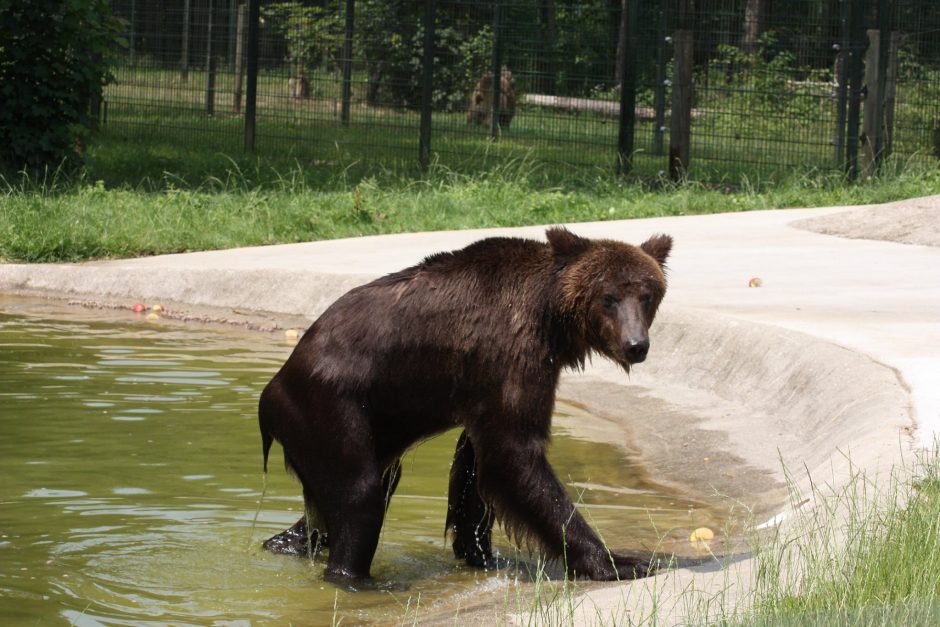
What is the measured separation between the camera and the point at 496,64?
689 inches

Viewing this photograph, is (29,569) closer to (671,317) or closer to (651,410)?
(651,410)

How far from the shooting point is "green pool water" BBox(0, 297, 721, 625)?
527 cm

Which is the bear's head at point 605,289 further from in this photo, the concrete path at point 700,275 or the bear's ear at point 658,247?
the concrete path at point 700,275

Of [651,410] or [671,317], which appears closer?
[651,410]

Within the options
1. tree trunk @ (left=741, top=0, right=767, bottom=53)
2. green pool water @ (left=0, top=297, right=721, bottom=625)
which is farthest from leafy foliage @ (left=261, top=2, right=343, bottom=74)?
green pool water @ (left=0, top=297, right=721, bottom=625)

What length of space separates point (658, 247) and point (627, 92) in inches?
462

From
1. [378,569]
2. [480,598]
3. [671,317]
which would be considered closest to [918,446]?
[480,598]

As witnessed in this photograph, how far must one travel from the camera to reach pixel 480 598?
530 centimetres

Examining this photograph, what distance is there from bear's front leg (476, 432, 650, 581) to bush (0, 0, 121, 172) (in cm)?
1112

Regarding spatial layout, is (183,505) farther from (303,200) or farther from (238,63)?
(238,63)

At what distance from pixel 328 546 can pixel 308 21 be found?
14302mm

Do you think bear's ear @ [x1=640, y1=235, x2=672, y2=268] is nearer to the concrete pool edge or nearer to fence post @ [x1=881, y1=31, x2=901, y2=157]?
the concrete pool edge

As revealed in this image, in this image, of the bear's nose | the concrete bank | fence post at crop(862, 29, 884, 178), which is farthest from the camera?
fence post at crop(862, 29, 884, 178)

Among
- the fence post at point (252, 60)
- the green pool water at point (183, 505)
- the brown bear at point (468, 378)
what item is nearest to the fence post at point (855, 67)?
the fence post at point (252, 60)
